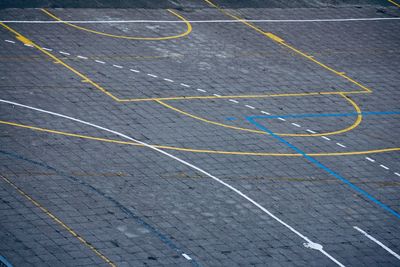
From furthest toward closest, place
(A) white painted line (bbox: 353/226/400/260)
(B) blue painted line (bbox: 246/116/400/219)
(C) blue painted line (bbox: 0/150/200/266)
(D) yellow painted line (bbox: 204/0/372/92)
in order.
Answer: (D) yellow painted line (bbox: 204/0/372/92) < (B) blue painted line (bbox: 246/116/400/219) < (A) white painted line (bbox: 353/226/400/260) < (C) blue painted line (bbox: 0/150/200/266)

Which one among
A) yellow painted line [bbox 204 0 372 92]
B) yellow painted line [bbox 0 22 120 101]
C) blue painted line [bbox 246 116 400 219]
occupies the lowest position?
blue painted line [bbox 246 116 400 219]

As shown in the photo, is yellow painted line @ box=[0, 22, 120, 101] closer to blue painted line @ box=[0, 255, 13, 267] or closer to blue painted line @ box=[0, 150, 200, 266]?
blue painted line @ box=[0, 150, 200, 266]

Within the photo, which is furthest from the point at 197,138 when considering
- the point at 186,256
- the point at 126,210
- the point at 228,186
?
the point at 186,256

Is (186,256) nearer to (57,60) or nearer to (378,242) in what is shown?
(378,242)

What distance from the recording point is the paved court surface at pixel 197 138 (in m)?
29.8

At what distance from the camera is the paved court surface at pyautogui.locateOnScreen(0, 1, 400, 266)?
97.6ft

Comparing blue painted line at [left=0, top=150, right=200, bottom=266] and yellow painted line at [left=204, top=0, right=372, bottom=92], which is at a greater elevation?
yellow painted line at [left=204, top=0, right=372, bottom=92]

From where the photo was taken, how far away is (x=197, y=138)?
122 feet

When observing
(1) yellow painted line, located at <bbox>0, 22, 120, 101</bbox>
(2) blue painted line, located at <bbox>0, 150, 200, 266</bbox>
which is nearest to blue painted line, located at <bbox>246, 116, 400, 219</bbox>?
(1) yellow painted line, located at <bbox>0, 22, 120, 101</bbox>

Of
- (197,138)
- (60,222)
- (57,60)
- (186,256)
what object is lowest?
(186,256)

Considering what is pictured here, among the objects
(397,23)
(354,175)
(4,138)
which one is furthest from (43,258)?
(397,23)

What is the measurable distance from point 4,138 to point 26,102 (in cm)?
367

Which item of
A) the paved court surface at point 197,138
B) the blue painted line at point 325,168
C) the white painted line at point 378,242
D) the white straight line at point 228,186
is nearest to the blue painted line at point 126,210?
the paved court surface at point 197,138

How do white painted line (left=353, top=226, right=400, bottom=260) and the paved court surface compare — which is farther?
white painted line (left=353, top=226, right=400, bottom=260)
